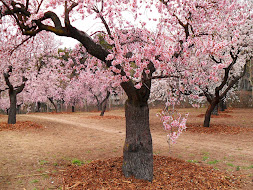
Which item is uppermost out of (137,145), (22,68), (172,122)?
(22,68)

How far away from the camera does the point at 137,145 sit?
18.0ft

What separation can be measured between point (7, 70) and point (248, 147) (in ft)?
49.2

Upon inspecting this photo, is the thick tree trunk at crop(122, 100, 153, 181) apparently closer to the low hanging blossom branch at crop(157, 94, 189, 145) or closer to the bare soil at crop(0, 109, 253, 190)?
the bare soil at crop(0, 109, 253, 190)

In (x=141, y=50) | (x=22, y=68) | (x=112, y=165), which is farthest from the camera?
(x=22, y=68)

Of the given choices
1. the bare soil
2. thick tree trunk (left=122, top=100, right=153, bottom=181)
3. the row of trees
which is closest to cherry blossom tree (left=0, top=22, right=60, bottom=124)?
the bare soil

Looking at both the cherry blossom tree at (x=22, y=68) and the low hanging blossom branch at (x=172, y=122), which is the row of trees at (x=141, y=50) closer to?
the low hanging blossom branch at (x=172, y=122)

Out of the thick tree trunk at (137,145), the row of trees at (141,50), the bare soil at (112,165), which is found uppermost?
the row of trees at (141,50)

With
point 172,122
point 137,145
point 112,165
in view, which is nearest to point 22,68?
point 112,165

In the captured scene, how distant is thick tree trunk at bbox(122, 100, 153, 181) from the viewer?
212 inches

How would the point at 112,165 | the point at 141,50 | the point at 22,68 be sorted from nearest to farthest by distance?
the point at 141,50 < the point at 112,165 < the point at 22,68

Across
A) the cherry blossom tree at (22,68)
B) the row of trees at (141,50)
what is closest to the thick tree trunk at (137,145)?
the row of trees at (141,50)

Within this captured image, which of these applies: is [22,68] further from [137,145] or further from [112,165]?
[137,145]

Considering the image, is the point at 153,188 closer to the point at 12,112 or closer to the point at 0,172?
the point at 0,172

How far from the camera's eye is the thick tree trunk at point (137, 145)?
538 cm
